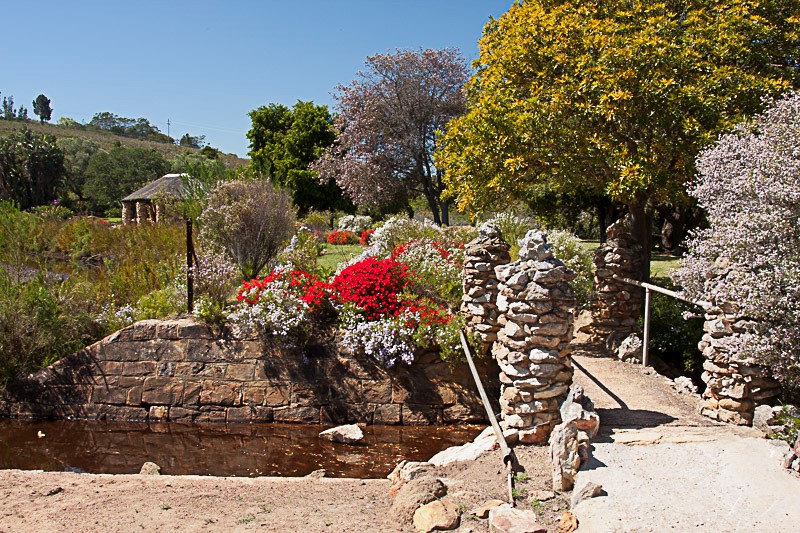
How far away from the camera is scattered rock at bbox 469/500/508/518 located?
14.7 ft

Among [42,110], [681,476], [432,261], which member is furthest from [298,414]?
[42,110]

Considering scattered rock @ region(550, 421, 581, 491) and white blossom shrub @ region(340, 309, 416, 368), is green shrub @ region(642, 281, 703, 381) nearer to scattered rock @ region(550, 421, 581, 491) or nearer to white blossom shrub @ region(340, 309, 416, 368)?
white blossom shrub @ region(340, 309, 416, 368)

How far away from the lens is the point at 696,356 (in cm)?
905

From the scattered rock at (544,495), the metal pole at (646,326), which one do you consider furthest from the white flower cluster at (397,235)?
the scattered rock at (544,495)

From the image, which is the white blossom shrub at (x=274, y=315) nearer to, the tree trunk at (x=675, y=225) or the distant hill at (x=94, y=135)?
the tree trunk at (x=675, y=225)

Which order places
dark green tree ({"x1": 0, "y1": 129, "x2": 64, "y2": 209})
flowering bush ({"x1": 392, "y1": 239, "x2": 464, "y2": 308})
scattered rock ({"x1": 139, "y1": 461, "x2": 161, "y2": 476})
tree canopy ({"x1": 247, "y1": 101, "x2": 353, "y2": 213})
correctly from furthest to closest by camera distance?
dark green tree ({"x1": 0, "y1": 129, "x2": 64, "y2": 209}) < tree canopy ({"x1": 247, "y1": 101, "x2": 353, "y2": 213}) < flowering bush ({"x1": 392, "y1": 239, "x2": 464, "y2": 308}) < scattered rock ({"x1": 139, "y1": 461, "x2": 161, "y2": 476})

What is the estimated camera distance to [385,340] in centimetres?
816

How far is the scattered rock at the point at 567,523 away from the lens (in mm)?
4125

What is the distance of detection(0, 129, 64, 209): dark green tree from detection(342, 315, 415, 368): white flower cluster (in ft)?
131

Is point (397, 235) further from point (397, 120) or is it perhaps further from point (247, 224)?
point (397, 120)

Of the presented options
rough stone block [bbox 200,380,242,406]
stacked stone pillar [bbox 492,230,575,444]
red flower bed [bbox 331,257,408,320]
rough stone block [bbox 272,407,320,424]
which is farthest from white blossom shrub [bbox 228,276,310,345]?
stacked stone pillar [bbox 492,230,575,444]

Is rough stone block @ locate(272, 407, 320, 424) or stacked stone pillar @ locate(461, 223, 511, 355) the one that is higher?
stacked stone pillar @ locate(461, 223, 511, 355)

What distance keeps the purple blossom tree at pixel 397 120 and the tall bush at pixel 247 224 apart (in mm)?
9088

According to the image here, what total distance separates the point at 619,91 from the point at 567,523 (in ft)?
19.7
